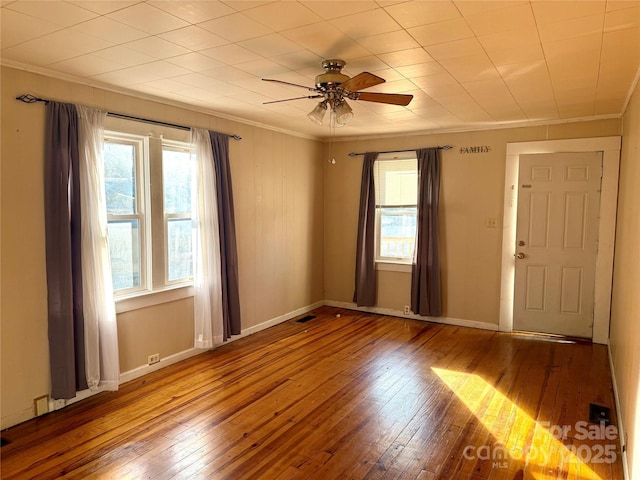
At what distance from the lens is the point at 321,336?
502cm

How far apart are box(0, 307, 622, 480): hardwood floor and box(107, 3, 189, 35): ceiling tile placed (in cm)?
246

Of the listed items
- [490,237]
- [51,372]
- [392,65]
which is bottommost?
[51,372]

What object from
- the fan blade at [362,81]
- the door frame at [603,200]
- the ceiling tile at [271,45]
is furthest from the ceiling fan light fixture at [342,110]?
the door frame at [603,200]

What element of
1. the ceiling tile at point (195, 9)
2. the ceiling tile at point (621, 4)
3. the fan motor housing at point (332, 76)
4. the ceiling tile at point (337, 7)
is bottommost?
the fan motor housing at point (332, 76)

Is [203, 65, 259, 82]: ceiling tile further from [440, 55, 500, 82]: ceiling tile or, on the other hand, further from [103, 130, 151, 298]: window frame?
[440, 55, 500, 82]: ceiling tile

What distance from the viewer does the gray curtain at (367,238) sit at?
234 inches

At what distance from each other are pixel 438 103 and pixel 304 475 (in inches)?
129

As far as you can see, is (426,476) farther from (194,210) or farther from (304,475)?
(194,210)

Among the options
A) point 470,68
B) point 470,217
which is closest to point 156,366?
point 470,68

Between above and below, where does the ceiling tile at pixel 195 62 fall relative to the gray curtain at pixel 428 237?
above

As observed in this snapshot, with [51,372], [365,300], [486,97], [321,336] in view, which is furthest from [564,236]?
[51,372]

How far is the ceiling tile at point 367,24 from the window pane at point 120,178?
230 centimetres

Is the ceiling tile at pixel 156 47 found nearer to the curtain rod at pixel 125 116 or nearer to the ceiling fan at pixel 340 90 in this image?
the ceiling fan at pixel 340 90

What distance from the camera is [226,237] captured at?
4.45m
